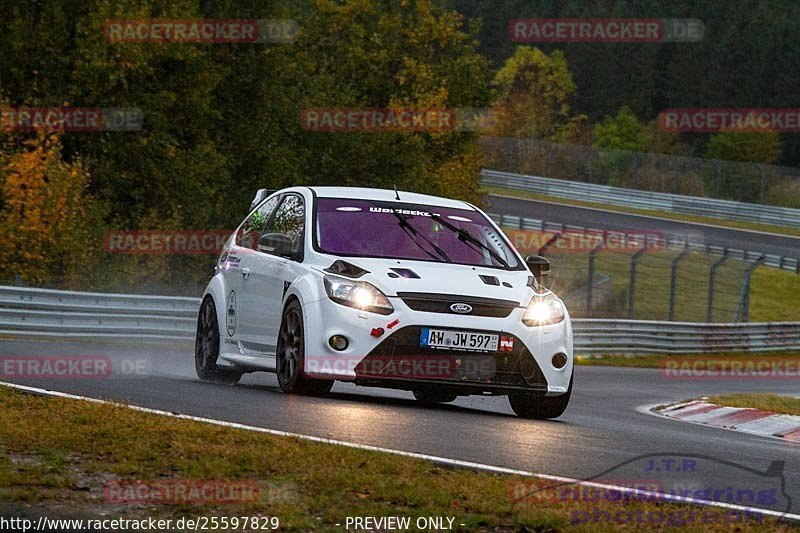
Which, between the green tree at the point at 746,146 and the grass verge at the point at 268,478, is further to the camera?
the green tree at the point at 746,146

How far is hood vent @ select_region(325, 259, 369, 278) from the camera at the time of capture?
10.4 meters

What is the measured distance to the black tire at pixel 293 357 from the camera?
10.5 m

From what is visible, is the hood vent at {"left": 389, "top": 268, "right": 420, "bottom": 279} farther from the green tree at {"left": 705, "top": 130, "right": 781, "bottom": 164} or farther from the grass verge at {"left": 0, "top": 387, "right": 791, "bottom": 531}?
the green tree at {"left": 705, "top": 130, "right": 781, "bottom": 164}

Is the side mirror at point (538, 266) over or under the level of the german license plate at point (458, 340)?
over

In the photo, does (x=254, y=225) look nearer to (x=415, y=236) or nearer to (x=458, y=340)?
(x=415, y=236)

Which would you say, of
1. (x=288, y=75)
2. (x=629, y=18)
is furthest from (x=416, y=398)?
(x=629, y=18)

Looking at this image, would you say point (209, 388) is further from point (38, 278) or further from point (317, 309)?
point (38, 278)

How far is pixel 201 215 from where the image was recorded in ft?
128

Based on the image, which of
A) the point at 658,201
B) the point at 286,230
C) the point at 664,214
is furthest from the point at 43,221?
the point at 658,201

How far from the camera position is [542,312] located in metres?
10.6

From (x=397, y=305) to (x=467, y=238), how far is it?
1423 millimetres

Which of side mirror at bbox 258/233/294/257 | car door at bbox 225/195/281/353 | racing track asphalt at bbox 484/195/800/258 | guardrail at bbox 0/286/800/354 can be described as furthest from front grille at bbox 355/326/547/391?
racing track asphalt at bbox 484/195/800/258

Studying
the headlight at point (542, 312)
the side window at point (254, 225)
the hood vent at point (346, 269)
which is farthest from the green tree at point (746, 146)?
the hood vent at point (346, 269)

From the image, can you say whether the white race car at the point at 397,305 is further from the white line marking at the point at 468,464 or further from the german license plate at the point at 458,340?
the white line marking at the point at 468,464
